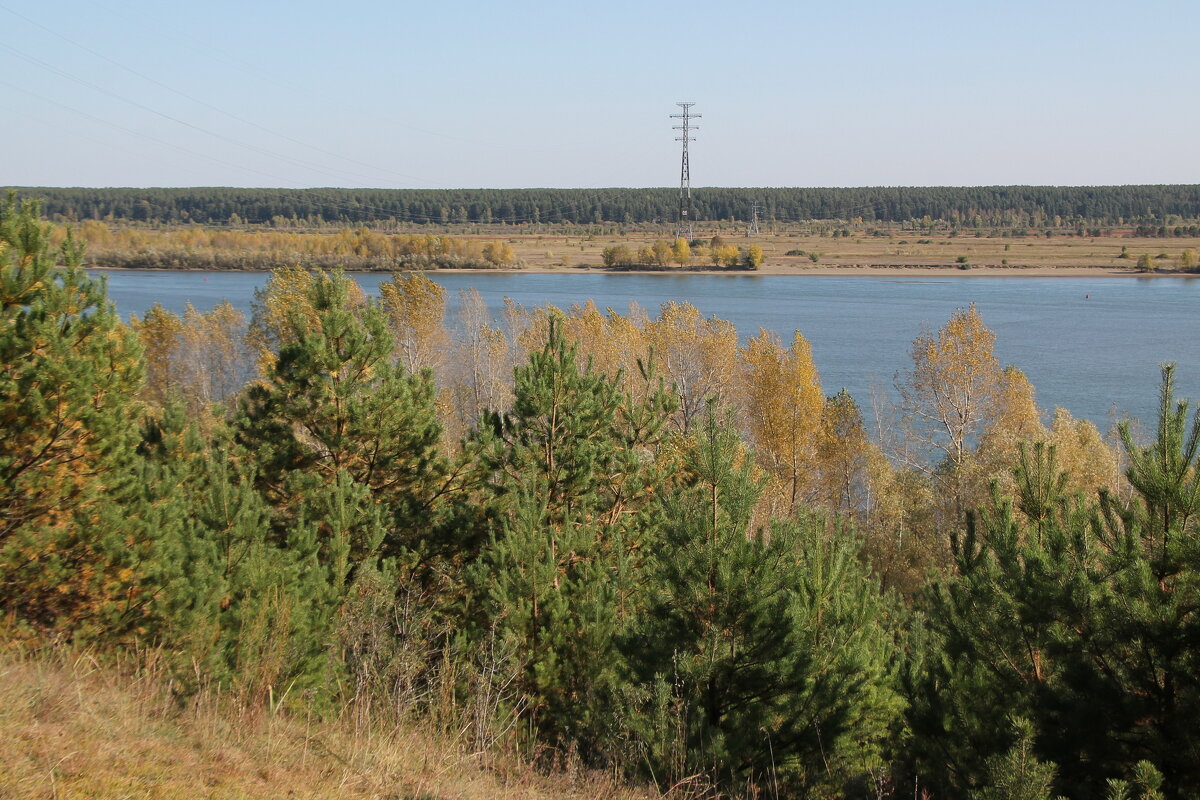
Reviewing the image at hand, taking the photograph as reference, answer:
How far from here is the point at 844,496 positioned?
29531 millimetres

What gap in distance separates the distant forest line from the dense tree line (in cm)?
11684

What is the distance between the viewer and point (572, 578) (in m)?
9.46

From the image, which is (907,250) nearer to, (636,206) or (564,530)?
(636,206)

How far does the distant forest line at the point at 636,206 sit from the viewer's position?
120m

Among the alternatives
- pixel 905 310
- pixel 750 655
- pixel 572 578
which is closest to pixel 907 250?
pixel 905 310

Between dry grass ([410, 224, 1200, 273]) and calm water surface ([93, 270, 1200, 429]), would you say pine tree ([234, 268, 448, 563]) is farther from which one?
dry grass ([410, 224, 1200, 273])

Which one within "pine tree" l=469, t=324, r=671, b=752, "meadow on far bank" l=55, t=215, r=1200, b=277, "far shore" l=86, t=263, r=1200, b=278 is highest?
"meadow on far bank" l=55, t=215, r=1200, b=277

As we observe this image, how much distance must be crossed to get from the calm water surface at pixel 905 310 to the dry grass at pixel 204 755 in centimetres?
1846

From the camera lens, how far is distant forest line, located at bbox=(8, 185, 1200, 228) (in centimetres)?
11994

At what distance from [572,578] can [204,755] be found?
17.6 ft

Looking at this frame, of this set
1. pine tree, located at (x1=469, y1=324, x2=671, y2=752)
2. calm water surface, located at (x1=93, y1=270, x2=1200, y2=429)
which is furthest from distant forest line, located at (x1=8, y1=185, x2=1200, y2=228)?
pine tree, located at (x1=469, y1=324, x2=671, y2=752)

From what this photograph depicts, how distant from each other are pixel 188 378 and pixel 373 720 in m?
33.2

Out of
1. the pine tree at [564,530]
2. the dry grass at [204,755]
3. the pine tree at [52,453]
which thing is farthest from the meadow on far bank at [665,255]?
the dry grass at [204,755]

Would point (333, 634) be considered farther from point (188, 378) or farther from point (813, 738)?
point (188, 378)
